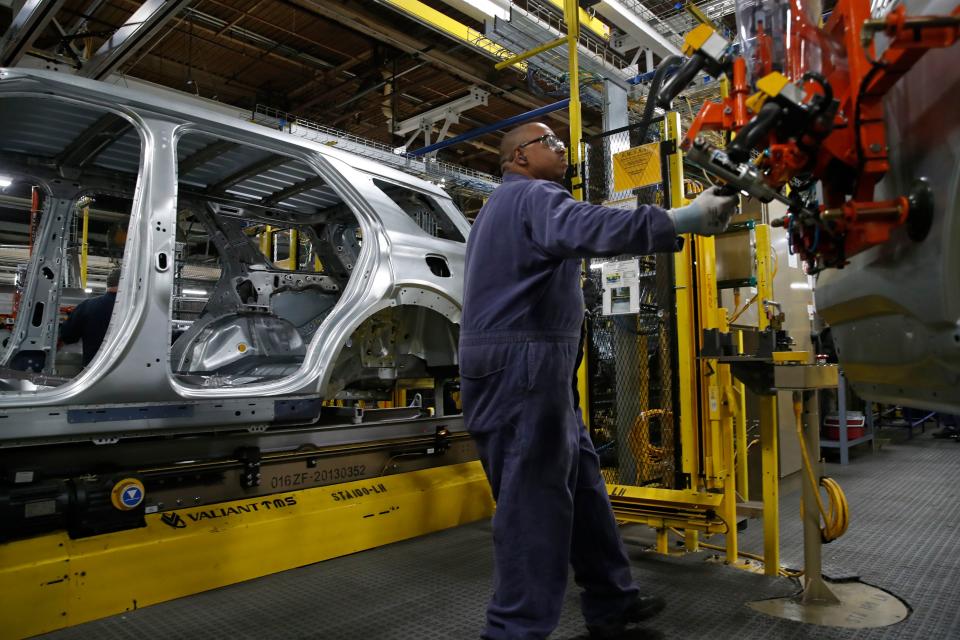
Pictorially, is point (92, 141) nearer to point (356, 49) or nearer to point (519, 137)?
point (519, 137)

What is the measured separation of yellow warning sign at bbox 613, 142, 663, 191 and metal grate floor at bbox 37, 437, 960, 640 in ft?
6.82

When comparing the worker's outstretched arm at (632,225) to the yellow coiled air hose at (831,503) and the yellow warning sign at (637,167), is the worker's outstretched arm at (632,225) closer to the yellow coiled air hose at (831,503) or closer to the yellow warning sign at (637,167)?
the yellow coiled air hose at (831,503)

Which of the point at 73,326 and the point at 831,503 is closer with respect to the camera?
the point at 831,503

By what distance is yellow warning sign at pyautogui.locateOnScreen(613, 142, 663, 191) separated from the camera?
11.3 ft

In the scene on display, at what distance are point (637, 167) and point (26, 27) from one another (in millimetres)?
4536

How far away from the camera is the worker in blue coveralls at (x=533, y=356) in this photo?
183cm

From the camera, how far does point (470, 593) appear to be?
9.51 ft

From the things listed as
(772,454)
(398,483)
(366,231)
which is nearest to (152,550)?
(398,483)

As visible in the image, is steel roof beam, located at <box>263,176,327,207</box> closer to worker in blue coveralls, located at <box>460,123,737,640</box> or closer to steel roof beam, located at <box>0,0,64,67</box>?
steel roof beam, located at <box>0,0,64,67</box>

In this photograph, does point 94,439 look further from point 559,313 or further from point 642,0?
point 642,0

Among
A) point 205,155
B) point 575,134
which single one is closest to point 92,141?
point 205,155

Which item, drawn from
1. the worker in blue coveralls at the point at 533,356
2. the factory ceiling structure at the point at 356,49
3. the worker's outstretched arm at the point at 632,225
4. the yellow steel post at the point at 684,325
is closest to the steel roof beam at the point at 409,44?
the factory ceiling structure at the point at 356,49

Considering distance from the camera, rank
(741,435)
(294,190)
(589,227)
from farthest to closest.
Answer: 1. (294,190)
2. (741,435)
3. (589,227)

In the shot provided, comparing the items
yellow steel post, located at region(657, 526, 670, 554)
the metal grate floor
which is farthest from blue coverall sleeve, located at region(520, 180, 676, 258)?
yellow steel post, located at region(657, 526, 670, 554)
